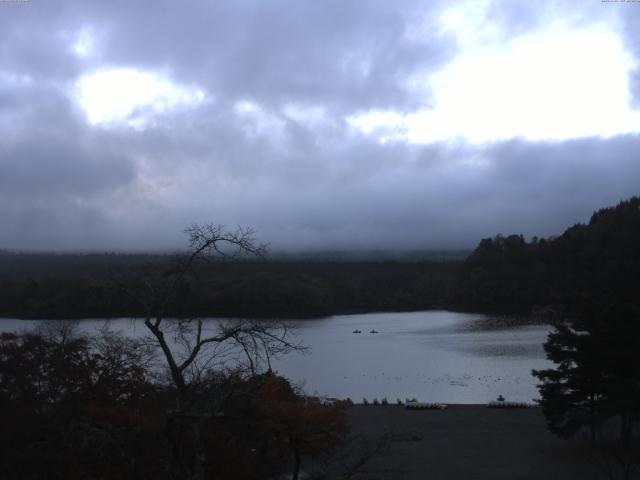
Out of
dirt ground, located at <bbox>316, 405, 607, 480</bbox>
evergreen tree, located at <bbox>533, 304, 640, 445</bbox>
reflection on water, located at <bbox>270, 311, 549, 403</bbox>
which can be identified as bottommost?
reflection on water, located at <bbox>270, 311, 549, 403</bbox>

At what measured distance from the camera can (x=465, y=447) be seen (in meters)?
15.4

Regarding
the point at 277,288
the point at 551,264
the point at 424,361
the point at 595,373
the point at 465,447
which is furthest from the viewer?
the point at 551,264

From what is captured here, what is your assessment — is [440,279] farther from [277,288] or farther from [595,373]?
[595,373]

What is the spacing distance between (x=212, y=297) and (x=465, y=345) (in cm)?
1810

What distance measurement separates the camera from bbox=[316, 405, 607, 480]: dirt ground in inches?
508

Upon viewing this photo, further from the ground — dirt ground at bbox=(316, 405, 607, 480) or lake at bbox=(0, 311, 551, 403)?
dirt ground at bbox=(316, 405, 607, 480)

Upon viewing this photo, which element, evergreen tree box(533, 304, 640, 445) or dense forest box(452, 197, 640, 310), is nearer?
evergreen tree box(533, 304, 640, 445)

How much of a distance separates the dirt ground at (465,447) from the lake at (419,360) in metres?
3.76

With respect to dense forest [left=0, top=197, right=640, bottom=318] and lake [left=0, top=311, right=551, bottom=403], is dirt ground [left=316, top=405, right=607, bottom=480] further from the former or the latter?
dense forest [left=0, top=197, right=640, bottom=318]

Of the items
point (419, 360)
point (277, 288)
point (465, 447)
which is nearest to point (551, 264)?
point (277, 288)

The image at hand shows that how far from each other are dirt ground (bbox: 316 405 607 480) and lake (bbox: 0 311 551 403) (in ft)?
12.3

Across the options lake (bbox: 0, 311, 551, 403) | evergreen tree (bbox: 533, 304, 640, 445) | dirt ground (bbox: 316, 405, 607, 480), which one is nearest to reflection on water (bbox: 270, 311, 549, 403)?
lake (bbox: 0, 311, 551, 403)

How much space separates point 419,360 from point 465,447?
18.5m

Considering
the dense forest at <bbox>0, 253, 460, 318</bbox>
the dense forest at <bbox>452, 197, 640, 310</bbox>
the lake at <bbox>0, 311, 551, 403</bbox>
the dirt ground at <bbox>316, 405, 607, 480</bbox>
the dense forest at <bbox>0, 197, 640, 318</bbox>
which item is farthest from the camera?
the dense forest at <bbox>452, 197, 640, 310</bbox>
